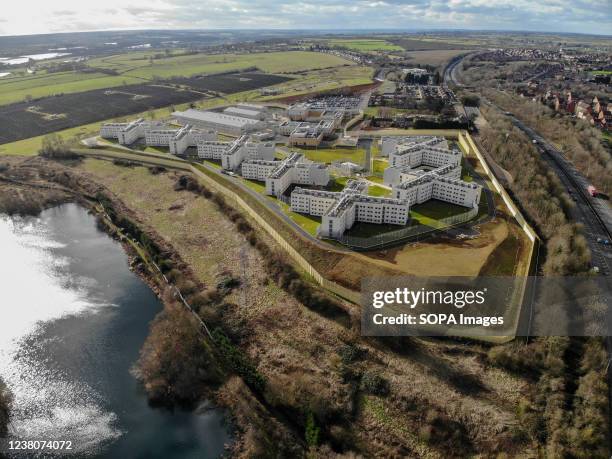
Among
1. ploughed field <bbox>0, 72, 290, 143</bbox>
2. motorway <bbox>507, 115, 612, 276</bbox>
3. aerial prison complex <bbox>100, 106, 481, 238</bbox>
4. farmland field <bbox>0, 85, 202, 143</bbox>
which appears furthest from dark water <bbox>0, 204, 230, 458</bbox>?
ploughed field <bbox>0, 72, 290, 143</bbox>

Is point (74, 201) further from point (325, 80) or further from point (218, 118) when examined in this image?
point (325, 80)

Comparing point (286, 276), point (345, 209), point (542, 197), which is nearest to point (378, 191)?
point (345, 209)

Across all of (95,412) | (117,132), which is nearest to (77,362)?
(95,412)

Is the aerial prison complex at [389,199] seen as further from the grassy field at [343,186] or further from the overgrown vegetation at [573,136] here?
the overgrown vegetation at [573,136]

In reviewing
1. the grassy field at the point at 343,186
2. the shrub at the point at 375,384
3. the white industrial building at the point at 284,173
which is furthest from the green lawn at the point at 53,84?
the shrub at the point at 375,384

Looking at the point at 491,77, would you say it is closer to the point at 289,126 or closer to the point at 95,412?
the point at 289,126
